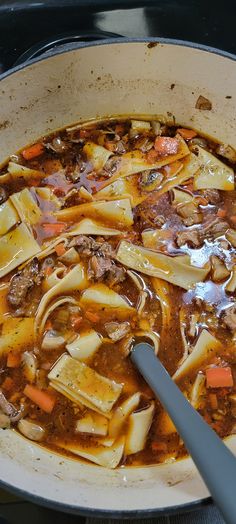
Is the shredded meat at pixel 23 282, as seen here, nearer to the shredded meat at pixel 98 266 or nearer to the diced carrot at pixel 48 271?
the diced carrot at pixel 48 271

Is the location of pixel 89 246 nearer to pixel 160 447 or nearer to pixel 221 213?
pixel 221 213

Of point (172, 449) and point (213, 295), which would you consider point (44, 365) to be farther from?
point (213, 295)

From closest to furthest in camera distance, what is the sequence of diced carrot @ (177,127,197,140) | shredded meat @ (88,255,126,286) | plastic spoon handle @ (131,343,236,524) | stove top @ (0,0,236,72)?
1. plastic spoon handle @ (131,343,236,524)
2. shredded meat @ (88,255,126,286)
3. stove top @ (0,0,236,72)
4. diced carrot @ (177,127,197,140)

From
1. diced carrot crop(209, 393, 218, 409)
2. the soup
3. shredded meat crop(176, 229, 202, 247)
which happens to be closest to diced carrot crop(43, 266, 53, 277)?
the soup

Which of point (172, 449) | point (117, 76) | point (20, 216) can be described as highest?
point (117, 76)

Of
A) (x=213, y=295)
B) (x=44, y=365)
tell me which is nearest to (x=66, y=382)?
(x=44, y=365)

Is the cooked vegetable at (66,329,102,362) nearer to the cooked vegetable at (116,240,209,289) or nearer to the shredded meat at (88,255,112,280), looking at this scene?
the shredded meat at (88,255,112,280)

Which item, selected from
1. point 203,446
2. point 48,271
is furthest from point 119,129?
point 203,446

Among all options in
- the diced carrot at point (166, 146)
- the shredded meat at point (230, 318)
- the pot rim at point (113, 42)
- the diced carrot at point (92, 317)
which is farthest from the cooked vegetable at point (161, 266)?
the pot rim at point (113, 42)
